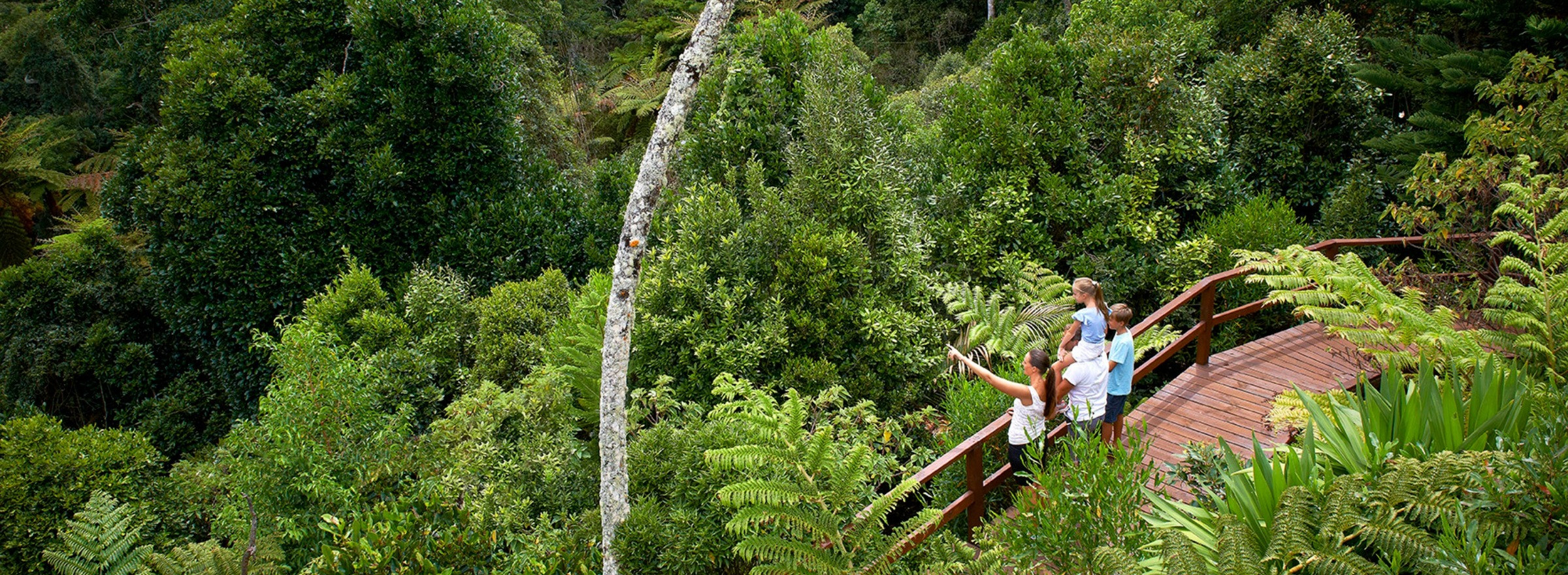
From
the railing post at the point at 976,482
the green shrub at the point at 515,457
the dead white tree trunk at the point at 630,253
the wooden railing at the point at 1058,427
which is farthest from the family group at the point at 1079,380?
the green shrub at the point at 515,457

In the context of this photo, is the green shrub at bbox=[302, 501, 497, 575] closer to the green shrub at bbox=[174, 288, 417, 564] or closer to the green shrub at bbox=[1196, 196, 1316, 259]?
the green shrub at bbox=[174, 288, 417, 564]

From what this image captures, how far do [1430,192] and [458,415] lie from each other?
9403mm

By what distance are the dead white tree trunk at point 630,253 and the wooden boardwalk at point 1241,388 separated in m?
3.68

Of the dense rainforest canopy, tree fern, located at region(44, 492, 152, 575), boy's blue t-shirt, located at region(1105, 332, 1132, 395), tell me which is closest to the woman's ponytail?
boy's blue t-shirt, located at region(1105, 332, 1132, 395)

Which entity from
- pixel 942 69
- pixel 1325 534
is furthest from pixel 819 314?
pixel 942 69

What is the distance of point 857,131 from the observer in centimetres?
719

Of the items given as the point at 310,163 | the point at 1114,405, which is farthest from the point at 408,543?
the point at 310,163

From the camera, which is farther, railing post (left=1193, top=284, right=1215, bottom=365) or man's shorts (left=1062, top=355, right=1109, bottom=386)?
railing post (left=1193, top=284, right=1215, bottom=365)

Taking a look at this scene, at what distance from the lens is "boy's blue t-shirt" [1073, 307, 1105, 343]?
201 inches

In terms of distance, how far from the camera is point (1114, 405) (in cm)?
555

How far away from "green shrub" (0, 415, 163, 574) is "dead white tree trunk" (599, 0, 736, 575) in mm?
5266

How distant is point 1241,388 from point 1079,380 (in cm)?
239

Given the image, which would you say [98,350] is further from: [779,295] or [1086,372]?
[1086,372]

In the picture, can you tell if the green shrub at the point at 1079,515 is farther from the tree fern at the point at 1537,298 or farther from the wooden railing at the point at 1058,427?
the tree fern at the point at 1537,298
